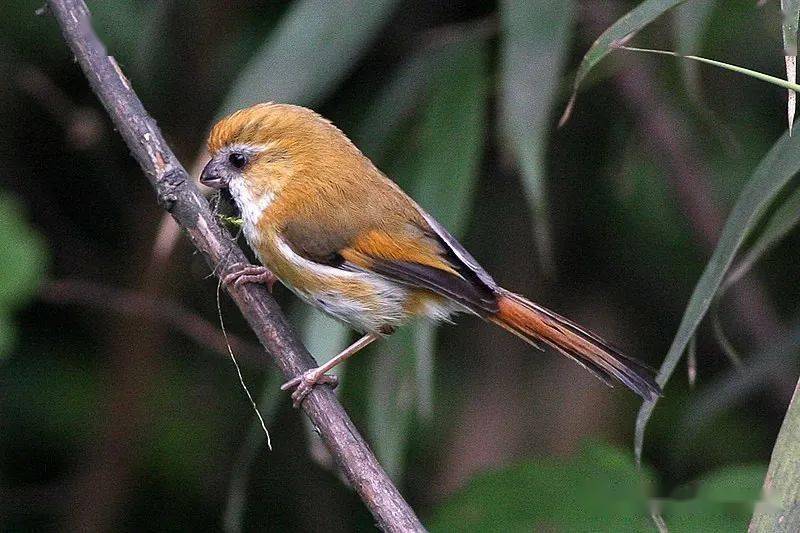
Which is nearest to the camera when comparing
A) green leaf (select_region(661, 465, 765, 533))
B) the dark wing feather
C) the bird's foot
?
the bird's foot

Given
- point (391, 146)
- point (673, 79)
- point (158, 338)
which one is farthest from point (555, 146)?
point (158, 338)

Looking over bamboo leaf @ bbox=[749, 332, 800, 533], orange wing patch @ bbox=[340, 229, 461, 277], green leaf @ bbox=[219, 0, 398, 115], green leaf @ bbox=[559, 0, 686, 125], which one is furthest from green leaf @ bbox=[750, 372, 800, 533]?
green leaf @ bbox=[219, 0, 398, 115]

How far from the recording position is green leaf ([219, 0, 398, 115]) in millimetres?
2830

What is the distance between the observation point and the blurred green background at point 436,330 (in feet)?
11.6

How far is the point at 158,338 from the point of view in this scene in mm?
3705

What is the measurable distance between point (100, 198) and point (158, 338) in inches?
24.1

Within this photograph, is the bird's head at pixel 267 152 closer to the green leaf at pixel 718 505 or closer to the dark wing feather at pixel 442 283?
the dark wing feather at pixel 442 283

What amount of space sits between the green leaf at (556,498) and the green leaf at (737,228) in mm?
839

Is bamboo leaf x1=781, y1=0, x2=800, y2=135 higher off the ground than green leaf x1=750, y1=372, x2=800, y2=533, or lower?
higher

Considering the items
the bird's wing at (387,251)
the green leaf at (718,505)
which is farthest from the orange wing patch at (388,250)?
the green leaf at (718,505)

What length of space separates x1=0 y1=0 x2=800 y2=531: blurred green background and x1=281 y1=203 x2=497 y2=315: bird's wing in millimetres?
673

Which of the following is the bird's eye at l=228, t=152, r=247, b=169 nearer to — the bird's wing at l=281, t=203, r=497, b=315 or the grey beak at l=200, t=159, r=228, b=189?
the grey beak at l=200, t=159, r=228, b=189

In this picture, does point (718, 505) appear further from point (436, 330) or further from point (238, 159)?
point (238, 159)

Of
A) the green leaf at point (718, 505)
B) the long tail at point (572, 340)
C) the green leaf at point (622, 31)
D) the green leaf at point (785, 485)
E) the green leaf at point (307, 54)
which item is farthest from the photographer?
the green leaf at point (307, 54)
